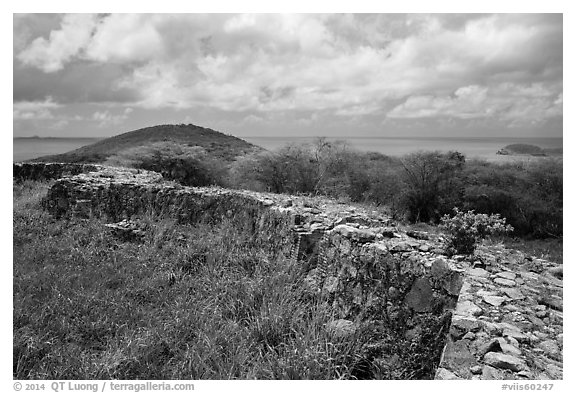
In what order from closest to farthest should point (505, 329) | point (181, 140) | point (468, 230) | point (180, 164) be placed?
1. point (505, 329)
2. point (468, 230)
3. point (180, 164)
4. point (181, 140)

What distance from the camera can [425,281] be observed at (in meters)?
4.65

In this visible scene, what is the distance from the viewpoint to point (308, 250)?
677 cm

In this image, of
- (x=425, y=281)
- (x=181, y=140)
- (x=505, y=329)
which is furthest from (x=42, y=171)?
(x=181, y=140)

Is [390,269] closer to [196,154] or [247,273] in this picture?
[247,273]

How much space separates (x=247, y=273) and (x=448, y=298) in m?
3.13

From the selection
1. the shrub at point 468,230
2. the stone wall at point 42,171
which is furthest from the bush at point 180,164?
the shrub at point 468,230

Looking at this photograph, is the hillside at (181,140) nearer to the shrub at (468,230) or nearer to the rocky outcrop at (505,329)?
the shrub at (468,230)

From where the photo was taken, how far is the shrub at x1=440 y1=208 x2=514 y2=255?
522 centimetres

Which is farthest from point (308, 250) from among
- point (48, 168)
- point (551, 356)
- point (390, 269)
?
point (48, 168)

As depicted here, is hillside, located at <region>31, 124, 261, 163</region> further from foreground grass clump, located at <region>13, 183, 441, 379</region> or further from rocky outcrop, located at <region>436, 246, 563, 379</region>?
rocky outcrop, located at <region>436, 246, 563, 379</region>

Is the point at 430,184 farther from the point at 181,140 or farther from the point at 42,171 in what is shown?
the point at 181,140

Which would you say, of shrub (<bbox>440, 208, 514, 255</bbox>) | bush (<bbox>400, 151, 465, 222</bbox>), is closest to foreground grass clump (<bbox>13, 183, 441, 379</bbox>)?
shrub (<bbox>440, 208, 514, 255</bbox>)

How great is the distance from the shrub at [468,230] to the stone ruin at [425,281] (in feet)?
0.79

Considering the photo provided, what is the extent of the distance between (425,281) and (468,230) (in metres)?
A: 1.02
